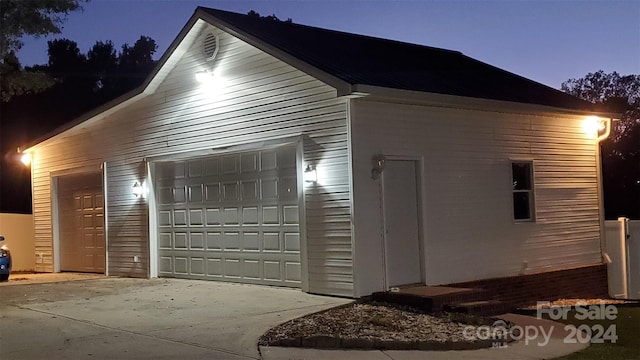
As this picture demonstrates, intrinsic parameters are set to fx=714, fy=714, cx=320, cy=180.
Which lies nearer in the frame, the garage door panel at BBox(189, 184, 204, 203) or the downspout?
the garage door panel at BBox(189, 184, 204, 203)

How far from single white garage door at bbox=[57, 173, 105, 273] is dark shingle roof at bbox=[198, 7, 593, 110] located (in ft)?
20.3

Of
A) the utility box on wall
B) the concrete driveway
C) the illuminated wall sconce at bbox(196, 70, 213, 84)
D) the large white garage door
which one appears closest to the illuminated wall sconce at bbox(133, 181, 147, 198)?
the large white garage door

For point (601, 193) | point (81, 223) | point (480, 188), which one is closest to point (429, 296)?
point (480, 188)

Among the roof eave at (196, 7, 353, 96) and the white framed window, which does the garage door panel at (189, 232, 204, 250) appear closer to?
the roof eave at (196, 7, 353, 96)

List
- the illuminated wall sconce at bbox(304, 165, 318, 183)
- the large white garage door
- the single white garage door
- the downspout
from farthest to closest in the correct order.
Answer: the single white garage door → the downspout → the large white garage door → the illuminated wall sconce at bbox(304, 165, 318, 183)

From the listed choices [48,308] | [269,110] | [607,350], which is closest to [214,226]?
[269,110]

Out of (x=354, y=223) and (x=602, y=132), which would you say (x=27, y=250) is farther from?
(x=602, y=132)

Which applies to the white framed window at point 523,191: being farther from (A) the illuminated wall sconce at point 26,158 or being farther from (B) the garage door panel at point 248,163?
(A) the illuminated wall sconce at point 26,158

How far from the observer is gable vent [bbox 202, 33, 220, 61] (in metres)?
13.6

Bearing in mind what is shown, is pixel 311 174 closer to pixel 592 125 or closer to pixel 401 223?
pixel 401 223

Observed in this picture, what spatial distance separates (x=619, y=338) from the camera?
964 centimetres

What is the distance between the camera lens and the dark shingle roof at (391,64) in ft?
39.1

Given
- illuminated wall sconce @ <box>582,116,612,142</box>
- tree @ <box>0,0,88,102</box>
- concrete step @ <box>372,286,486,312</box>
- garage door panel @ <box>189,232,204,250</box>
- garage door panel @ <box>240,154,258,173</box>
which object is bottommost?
concrete step @ <box>372,286,486,312</box>

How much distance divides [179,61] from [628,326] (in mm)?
9584
